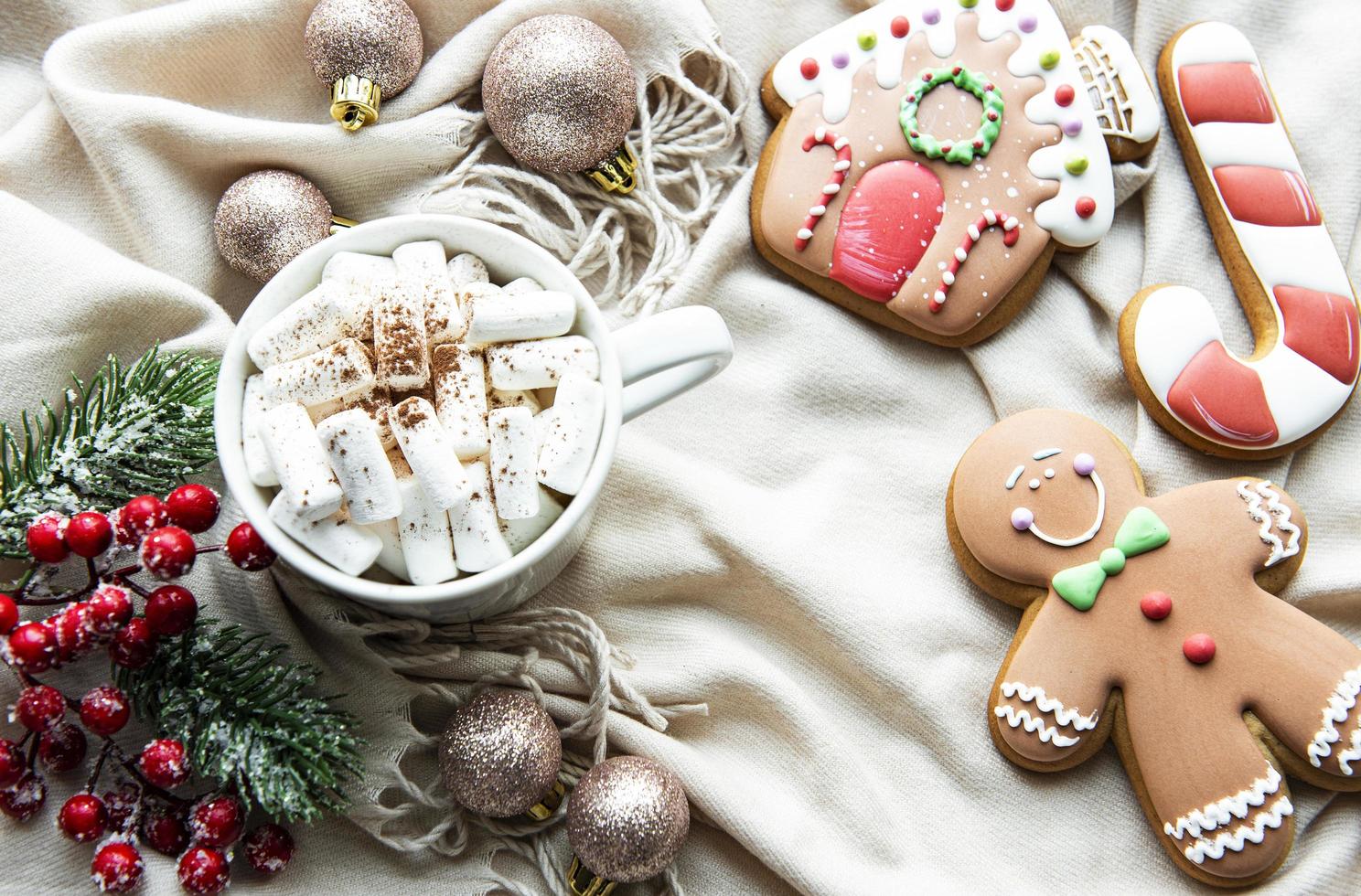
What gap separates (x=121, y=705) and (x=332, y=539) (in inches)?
12.0

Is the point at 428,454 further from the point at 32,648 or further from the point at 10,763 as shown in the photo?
the point at 10,763

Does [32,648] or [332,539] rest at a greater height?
[332,539]

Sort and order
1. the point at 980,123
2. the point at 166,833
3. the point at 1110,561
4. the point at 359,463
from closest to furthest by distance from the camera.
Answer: the point at 359,463 → the point at 166,833 → the point at 1110,561 → the point at 980,123

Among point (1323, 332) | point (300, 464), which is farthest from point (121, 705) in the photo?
point (1323, 332)

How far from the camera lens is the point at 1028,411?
131cm

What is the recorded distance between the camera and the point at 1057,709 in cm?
122

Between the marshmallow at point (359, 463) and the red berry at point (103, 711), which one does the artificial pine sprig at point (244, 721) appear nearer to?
the red berry at point (103, 711)

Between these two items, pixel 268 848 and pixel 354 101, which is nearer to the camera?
pixel 268 848

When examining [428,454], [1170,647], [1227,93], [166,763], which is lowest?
[166,763]

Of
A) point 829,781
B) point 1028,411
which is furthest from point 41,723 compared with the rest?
point 1028,411

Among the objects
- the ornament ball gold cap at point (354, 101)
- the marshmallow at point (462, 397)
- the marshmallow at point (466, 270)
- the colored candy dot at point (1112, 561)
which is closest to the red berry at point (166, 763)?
the marshmallow at point (462, 397)

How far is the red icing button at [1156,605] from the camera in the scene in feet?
4.02

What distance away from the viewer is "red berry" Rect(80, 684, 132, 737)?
1.04 metres

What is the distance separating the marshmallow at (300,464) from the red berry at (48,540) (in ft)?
0.77
